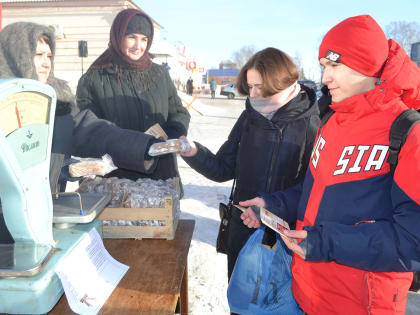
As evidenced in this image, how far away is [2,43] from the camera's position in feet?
5.01

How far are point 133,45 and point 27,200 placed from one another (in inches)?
63.0

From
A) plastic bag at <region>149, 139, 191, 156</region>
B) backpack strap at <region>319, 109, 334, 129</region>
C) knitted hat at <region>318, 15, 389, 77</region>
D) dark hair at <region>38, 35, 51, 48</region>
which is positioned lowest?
plastic bag at <region>149, 139, 191, 156</region>

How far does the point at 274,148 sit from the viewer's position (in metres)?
1.82

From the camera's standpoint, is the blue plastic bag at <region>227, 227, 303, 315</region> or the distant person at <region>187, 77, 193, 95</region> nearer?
the blue plastic bag at <region>227, 227, 303, 315</region>

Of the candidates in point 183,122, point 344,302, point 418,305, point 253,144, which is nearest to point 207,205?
point 183,122

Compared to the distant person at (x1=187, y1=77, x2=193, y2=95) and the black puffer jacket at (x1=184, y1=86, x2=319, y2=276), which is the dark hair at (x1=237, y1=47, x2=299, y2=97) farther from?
the distant person at (x1=187, y1=77, x2=193, y2=95)

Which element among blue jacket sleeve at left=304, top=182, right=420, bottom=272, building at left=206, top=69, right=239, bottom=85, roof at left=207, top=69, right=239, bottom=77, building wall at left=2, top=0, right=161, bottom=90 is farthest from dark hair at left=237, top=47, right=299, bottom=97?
roof at left=207, top=69, right=239, bottom=77

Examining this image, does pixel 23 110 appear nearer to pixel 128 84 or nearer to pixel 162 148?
pixel 162 148

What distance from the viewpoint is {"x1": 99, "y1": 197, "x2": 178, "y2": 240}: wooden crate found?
1647 millimetres

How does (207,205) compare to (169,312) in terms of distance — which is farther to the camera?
(207,205)

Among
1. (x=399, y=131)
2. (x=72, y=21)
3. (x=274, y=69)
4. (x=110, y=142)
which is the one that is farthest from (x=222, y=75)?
(x=399, y=131)

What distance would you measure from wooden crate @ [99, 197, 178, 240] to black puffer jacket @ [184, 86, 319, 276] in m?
0.54

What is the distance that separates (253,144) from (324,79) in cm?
64

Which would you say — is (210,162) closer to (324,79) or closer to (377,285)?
(324,79)
